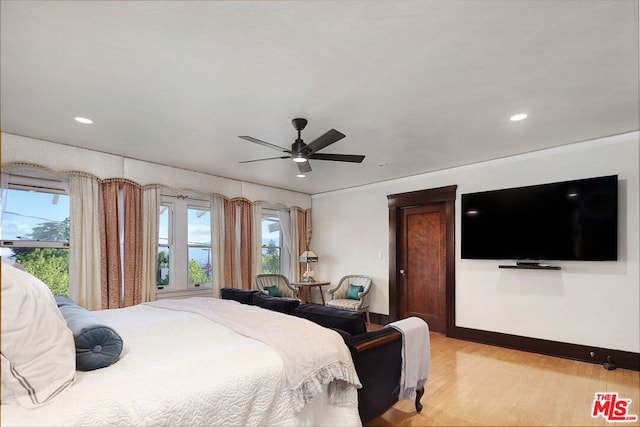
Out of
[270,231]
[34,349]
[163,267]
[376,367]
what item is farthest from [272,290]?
[34,349]

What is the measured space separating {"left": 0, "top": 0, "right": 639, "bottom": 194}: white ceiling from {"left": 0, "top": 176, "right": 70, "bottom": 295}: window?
555mm

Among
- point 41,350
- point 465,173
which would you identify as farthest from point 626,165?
point 41,350

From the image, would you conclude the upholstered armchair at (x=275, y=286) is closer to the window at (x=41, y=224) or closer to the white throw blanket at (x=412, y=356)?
the window at (x=41, y=224)

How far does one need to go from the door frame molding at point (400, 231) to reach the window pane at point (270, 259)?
2060mm

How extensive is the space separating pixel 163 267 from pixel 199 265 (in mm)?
513

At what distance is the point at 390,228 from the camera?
518 cm

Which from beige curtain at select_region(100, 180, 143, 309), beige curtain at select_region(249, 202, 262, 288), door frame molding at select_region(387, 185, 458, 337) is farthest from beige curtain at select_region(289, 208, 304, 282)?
beige curtain at select_region(100, 180, 143, 309)

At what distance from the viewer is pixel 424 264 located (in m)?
4.92

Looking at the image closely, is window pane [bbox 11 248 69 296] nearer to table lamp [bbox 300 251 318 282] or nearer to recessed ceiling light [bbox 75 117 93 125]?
recessed ceiling light [bbox 75 117 93 125]

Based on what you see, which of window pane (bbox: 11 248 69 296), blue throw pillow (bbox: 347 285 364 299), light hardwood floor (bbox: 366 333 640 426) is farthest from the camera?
blue throw pillow (bbox: 347 285 364 299)

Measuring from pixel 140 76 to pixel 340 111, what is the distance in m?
1.44

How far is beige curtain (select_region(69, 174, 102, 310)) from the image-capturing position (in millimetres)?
3451

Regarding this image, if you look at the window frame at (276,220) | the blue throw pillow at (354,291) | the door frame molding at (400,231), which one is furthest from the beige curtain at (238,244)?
the door frame molding at (400,231)

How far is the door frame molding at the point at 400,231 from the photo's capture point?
174 inches
